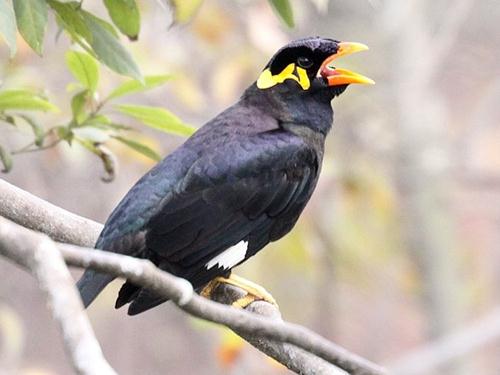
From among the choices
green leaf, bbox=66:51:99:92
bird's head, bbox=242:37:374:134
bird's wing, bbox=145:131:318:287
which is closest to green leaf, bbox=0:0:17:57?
green leaf, bbox=66:51:99:92

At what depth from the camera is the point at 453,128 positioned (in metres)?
6.95

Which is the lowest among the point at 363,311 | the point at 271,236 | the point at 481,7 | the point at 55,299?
the point at 55,299

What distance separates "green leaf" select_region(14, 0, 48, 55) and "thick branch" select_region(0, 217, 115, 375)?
2.44 feet

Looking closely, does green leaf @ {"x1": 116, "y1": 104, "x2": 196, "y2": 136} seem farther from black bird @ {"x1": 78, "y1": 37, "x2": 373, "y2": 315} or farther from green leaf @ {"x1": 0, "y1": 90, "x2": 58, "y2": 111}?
green leaf @ {"x1": 0, "y1": 90, "x2": 58, "y2": 111}

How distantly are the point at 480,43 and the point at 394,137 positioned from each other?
4.68ft

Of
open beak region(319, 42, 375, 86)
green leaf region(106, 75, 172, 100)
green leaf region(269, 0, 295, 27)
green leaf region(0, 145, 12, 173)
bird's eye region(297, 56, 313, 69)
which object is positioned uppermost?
open beak region(319, 42, 375, 86)

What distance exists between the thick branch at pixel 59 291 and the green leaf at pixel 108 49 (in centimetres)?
89

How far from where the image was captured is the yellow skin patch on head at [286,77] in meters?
3.03

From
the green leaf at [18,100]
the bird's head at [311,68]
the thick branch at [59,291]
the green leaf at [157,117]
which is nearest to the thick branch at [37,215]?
the green leaf at [18,100]

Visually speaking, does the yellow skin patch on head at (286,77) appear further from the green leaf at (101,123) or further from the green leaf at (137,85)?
the green leaf at (101,123)

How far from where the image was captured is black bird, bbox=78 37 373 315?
8.57ft

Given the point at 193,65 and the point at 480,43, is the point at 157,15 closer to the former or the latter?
the point at 193,65

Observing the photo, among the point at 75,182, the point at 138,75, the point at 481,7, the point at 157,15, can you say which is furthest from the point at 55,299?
the point at 481,7

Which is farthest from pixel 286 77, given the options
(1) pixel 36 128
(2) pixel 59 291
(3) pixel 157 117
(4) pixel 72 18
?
(2) pixel 59 291
